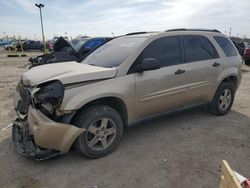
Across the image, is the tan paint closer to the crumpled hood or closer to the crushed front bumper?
the crushed front bumper

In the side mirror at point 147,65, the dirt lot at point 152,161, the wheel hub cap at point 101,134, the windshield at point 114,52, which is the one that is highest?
the windshield at point 114,52

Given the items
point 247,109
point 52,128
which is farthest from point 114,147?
point 247,109

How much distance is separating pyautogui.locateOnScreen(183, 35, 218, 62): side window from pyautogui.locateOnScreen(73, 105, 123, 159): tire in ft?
5.99

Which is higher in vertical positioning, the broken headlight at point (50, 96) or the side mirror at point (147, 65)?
the side mirror at point (147, 65)

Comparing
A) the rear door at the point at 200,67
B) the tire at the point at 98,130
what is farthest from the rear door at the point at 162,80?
the tire at the point at 98,130

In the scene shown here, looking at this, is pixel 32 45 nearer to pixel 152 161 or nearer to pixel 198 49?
pixel 198 49

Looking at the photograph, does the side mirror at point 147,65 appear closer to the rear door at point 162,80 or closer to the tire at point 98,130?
the rear door at point 162,80

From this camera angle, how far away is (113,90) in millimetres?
3205

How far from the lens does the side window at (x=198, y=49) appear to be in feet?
13.7

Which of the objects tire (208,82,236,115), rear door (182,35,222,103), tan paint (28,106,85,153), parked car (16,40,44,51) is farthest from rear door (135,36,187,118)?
parked car (16,40,44,51)

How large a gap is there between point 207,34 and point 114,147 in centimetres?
295

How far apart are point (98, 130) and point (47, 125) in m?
0.73

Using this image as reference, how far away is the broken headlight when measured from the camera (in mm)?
2834

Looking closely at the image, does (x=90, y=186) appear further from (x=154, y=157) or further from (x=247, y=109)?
(x=247, y=109)
